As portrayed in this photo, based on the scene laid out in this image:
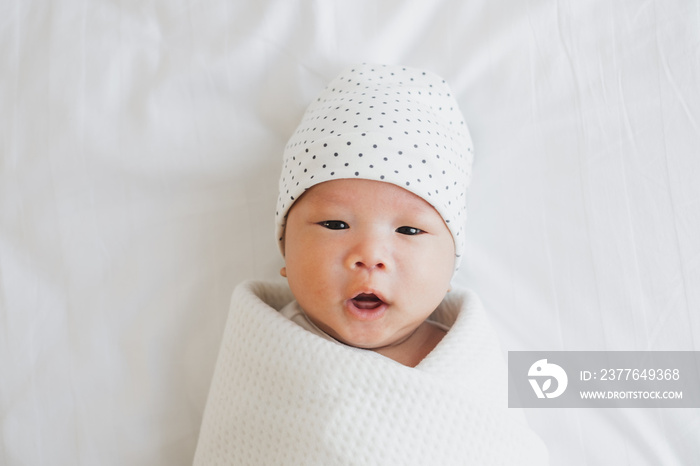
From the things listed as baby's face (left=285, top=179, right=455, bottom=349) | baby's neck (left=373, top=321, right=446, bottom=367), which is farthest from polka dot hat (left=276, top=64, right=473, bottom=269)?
baby's neck (left=373, top=321, right=446, bottom=367)

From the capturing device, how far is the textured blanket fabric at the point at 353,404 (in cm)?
90

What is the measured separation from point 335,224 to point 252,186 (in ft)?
1.08

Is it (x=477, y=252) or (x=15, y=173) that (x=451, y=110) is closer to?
(x=477, y=252)

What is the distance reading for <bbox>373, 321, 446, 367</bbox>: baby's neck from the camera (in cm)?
108

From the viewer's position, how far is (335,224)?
1004 mm

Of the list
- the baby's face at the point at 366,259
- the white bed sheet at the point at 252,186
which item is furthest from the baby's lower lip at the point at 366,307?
the white bed sheet at the point at 252,186

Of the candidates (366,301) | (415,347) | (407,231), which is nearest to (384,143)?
(407,231)

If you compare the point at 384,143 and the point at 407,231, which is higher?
the point at 384,143

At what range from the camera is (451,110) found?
45.9 inches

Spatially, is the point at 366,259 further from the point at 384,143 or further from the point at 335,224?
the point at 384,143

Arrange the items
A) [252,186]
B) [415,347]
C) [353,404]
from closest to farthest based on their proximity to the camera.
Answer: [353,404] → [415,347] → [252,186]

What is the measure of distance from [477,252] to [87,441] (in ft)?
2.74

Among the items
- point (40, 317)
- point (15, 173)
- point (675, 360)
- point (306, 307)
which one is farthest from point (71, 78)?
point (675, 360)

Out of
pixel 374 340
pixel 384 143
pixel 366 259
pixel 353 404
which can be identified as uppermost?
pixel 384 143
